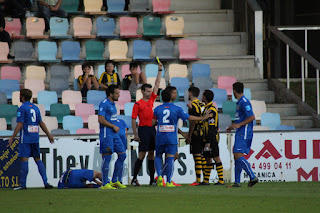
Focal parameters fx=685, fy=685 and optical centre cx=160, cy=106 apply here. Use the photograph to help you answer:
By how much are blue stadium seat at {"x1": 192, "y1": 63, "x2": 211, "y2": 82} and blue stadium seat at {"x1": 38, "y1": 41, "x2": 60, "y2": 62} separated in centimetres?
356

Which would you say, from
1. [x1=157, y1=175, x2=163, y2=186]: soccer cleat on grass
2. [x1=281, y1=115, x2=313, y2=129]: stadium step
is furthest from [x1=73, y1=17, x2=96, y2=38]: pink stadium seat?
[x1=157, y1=175, x2=163, y2=186]: soccer cleat on grass

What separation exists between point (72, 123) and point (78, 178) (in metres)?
3.39

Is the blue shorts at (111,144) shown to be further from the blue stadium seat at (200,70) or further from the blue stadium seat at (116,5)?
the blue stadium seat at (116,5)

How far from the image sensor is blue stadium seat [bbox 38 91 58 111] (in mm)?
15461

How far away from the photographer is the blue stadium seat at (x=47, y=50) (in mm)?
17391

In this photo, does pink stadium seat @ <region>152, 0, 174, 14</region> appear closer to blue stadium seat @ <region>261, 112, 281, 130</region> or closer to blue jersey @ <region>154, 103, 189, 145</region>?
blue stadium seat @ <region>261, 112, 281, 130</region>

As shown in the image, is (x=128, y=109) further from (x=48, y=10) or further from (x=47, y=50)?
(x=48, y=10)

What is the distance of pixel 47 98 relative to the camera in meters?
15.5

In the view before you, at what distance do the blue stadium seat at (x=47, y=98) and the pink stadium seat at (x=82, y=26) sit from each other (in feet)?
8.92

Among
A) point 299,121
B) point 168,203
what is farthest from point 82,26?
point 168,203

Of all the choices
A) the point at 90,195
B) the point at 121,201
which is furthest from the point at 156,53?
the point at 121,201

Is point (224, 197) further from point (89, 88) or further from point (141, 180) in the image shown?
point (89, 88)

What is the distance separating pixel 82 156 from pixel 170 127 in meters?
2.51

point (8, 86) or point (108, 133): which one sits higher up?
point (8, 86)
